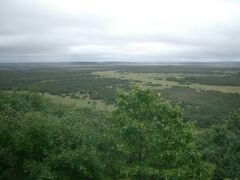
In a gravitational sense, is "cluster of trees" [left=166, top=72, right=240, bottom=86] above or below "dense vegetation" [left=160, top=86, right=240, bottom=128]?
above

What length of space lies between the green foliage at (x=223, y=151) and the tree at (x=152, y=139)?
5595 mm

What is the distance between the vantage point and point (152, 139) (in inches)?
566

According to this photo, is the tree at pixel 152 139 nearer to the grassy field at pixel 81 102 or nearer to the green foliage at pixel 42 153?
the green foliage at pixel 42 153

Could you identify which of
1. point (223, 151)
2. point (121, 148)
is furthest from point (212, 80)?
point (121, 148)

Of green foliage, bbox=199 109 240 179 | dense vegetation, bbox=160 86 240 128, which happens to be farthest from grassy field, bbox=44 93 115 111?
green foliage, bbox=199 109 240 179

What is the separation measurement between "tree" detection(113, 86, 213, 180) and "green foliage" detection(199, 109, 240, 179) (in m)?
5.60

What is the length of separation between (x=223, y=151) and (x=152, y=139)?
10.3 m

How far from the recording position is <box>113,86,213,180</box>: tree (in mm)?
14195

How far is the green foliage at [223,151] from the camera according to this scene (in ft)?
66.8

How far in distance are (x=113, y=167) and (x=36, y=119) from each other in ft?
15.8

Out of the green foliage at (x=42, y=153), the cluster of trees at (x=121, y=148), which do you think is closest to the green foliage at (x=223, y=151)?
the cluster of trees at (x=121, y=148)

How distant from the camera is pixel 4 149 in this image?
1472 cm

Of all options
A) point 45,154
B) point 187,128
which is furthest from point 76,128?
point 187,128

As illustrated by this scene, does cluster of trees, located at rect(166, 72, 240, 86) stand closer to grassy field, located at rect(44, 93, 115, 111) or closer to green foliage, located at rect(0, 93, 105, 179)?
grassy field, located at rect(44, 93, 115, 111)
